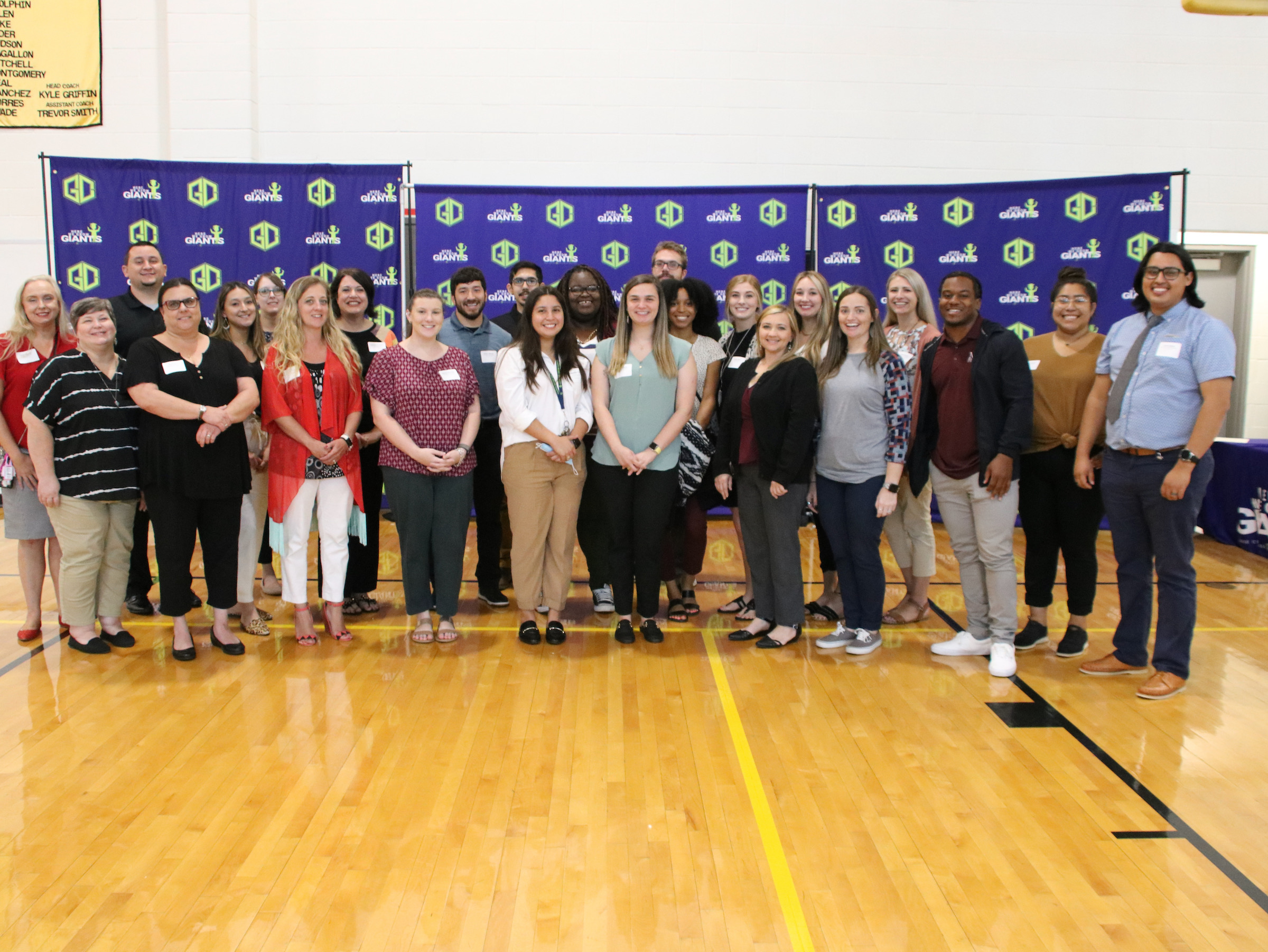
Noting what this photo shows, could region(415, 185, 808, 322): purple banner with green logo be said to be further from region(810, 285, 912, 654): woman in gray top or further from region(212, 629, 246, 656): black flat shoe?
region(212, 629, 246, 656): black flat shoe

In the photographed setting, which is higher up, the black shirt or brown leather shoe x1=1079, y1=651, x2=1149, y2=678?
the black shirt

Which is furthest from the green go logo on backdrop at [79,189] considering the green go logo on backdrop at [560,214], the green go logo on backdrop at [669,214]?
the green go logo on backdrop at [669,214]

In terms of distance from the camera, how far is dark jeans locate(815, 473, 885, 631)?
13.0ft

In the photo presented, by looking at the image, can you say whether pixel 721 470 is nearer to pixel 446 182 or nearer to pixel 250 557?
pixel 250 557

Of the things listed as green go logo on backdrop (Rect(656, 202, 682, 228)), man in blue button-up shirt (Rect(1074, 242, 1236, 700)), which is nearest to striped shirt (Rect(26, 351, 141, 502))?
man in blue button-up shirt (Rect(1074, 242, 1236, 700))

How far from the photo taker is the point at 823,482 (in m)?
4.04

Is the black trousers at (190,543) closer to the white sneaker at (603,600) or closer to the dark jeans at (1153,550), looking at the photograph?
the white sneaker at (603,600)

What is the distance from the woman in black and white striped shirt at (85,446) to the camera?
383 centimetres

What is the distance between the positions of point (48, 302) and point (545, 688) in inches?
108

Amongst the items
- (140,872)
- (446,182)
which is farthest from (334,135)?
(140,872)

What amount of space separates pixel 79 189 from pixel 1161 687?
7.78 m

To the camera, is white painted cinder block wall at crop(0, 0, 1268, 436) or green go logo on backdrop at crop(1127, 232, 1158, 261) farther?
white painted cinder block wall at crop(0, 0, 1268, 436)

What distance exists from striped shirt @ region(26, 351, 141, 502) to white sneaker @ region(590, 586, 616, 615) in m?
2.21

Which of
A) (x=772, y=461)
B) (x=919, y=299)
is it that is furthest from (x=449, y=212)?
(x=772, y=461)
